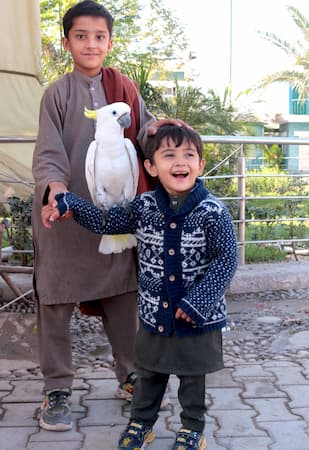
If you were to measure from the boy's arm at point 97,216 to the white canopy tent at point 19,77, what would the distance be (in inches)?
149

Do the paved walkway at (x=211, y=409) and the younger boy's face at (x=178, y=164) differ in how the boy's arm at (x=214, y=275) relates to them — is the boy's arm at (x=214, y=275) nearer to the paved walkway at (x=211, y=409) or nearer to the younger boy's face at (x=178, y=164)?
the younger boy's face at (x=178, y=164)

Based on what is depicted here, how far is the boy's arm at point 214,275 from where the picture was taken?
2.32 m

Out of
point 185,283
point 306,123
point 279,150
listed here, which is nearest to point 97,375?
point 185,283

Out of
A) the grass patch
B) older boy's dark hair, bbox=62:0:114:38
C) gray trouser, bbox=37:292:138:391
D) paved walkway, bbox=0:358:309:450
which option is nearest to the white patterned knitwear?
gray trouser, bbox=37:292:138:391

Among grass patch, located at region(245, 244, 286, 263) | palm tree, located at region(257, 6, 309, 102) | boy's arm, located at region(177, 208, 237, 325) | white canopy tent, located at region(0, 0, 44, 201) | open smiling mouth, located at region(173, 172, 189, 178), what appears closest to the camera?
boy's arm, located at region(177, 208, 237, 325)

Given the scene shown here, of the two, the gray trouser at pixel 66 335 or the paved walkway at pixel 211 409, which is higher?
the gray trouser at pixel 66 335

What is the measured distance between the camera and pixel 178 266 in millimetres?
2418

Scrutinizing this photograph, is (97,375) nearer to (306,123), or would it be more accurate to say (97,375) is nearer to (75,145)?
(75,145)

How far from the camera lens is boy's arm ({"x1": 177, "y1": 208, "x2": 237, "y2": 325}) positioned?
2.32 meters

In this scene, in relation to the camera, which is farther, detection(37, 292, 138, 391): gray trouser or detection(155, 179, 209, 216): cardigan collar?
detection(37, 292, 138, 391): gray trouser

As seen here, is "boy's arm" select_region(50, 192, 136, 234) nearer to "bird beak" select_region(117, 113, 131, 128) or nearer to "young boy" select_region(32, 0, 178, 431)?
"young boy" select_region(32, 0, 178, 431)

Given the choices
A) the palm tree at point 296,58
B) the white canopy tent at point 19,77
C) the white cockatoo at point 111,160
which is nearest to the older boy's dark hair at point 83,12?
the white cockatoo at point 111,160

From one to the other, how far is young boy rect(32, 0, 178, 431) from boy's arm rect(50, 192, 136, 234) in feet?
0.53

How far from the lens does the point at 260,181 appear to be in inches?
356
